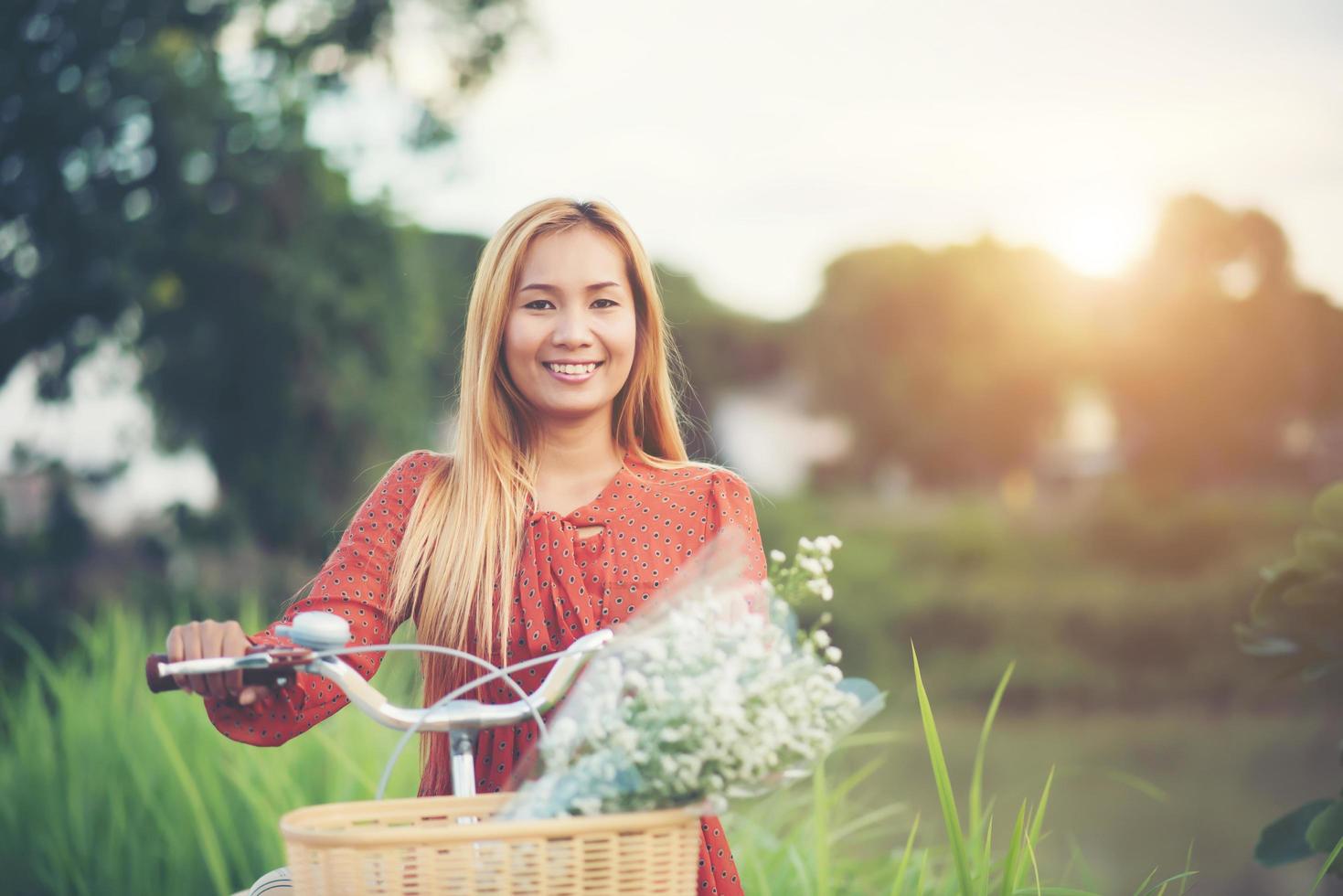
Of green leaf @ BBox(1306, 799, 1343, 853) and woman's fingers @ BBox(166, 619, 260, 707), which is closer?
woman's fingers @ BBox(166, 619, 260, 707)

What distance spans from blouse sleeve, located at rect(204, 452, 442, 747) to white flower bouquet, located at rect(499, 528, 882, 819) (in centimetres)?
47

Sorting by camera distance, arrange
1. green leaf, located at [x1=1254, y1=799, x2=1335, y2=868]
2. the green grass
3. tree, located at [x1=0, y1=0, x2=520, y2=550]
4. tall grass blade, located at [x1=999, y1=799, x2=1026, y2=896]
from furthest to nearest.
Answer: tree, located at [x1=0, y1=0, x2=520, y2=550] → the green grass → green leaf, located at [x1=1254, y1=799, x2=1335, y2=868] → tall grass blade, located at [x1=999, y1=799, x2=1026, y2=896]

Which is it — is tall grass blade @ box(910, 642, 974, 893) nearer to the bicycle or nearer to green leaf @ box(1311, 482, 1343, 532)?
the bicycle

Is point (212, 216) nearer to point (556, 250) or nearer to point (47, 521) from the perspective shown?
point (47, 521)

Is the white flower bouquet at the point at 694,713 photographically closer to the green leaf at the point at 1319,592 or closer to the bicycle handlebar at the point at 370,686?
the bicycle handlebar at the point at 370,686

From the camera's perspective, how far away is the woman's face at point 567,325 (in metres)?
2.29

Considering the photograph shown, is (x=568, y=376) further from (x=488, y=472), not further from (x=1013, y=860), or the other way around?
(x=1013, y=860)

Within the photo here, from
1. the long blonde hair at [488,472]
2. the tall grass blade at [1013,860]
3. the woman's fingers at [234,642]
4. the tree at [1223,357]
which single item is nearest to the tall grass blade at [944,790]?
the tall grass blade at [1013,860]

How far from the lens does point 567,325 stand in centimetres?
227

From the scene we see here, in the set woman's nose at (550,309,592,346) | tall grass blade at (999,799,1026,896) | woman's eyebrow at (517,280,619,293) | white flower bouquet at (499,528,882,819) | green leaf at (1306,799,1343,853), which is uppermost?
woman's eyebrow at (517,280,619,293)

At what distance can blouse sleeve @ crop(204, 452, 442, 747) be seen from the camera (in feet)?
6.24

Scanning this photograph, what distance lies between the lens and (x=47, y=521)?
7773 millimetres

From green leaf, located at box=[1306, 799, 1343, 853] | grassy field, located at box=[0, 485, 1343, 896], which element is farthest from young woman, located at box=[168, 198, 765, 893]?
green leaf, located at box=[1306, 799, 1343, 853]

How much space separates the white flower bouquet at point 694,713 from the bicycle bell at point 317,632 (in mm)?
305
